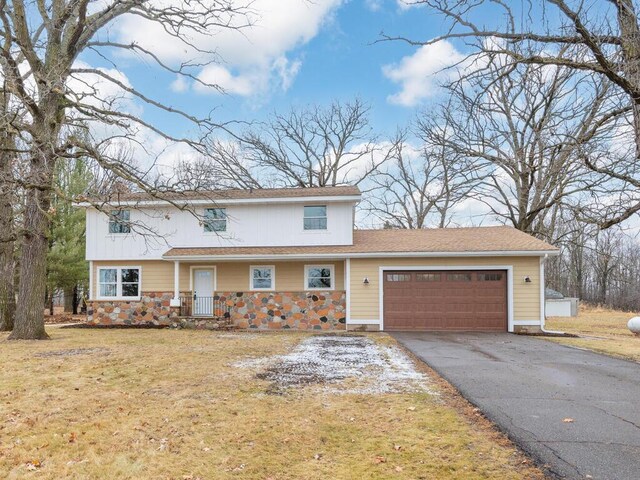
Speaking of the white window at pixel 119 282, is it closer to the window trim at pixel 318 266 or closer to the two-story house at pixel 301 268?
the two-story house at pixel 301 268

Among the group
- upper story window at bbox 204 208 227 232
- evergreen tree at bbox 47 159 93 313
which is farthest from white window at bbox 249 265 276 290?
evergreen tree at bbox 47 159 93 313

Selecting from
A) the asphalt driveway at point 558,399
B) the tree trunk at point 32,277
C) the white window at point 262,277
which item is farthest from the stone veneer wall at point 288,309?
the tree trunk at point 32,277

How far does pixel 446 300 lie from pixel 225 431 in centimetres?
1170

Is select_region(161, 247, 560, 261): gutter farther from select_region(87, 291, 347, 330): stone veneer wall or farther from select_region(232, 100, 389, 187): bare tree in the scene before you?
select_region(232, 100, 389, 187): bare tree

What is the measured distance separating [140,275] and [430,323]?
34.6 ft

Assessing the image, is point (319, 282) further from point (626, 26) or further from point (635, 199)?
point (626, 26)

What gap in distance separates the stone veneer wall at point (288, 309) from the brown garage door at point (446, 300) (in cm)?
177

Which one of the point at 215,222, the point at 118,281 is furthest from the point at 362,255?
the point at 118,281

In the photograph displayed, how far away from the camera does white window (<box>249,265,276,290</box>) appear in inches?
641

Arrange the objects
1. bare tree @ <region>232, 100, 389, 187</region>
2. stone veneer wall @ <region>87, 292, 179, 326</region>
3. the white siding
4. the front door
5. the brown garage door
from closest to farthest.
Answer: the brown garage door
the white siding
the front door
stone veneer wall @ <region>87, 292, 179, 326</region>
bare tree @ <region>232, 100, 389, 187</region>

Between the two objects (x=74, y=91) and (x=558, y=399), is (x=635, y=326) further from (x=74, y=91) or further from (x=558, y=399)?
(x=74, y=91)

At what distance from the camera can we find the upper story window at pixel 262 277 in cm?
1628

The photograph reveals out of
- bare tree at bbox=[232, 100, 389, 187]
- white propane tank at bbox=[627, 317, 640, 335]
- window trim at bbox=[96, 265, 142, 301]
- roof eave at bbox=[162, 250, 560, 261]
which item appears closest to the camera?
roof eave at bbox=[162, 250, 560, 261]

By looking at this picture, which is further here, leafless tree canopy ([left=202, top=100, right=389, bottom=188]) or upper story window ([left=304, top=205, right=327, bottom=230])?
leafless tree canopy ([left=202, top=100, right=389, bottom=188])
